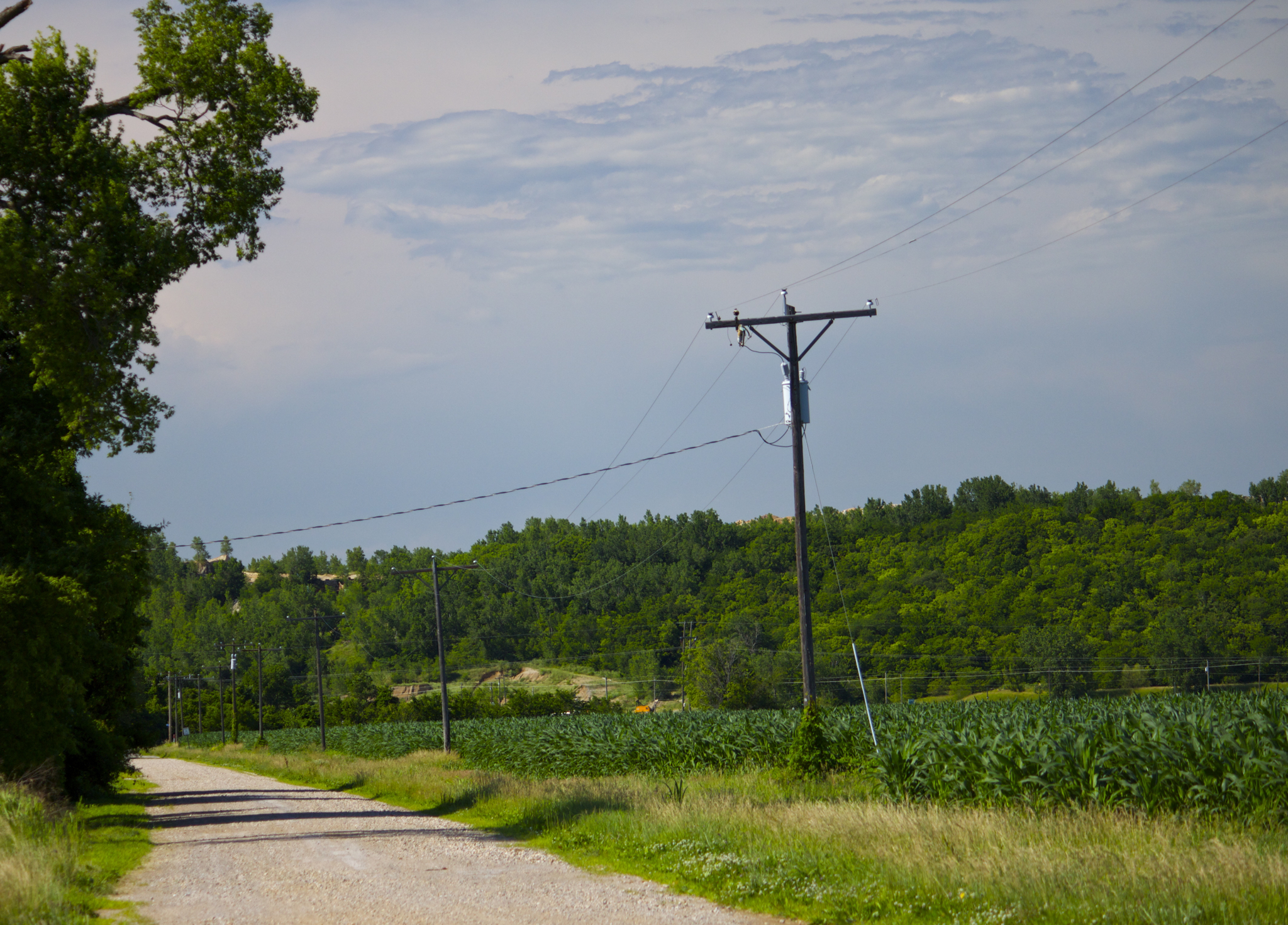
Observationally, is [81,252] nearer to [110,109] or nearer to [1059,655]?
[110,109]

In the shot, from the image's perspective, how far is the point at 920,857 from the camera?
32.0ft

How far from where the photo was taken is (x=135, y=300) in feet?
54.2

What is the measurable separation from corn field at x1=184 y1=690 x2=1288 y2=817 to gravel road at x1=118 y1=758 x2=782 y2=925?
21.1 feet

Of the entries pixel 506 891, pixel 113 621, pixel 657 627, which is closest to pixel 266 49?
pixel 506 891

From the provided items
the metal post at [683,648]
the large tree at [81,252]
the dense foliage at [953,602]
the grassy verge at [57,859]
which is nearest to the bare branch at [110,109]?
the large tree at [81,252]

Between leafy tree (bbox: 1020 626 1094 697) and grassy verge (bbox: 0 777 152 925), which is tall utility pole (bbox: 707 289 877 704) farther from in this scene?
leafy tree (bbox: 1020 626 1094 697)

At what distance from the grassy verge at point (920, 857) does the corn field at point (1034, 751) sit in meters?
0.77

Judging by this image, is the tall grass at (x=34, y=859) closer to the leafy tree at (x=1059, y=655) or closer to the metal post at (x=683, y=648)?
the metal post at (x=683, y=648)

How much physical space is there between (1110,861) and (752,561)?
103 meters

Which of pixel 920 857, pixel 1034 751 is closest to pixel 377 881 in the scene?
pixel 920 857

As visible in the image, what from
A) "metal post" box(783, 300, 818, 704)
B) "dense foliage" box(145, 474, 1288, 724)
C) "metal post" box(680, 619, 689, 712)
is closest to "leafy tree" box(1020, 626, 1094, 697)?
"dense foliage" box(145, 474, 1288, 724)

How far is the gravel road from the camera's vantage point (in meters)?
9.85

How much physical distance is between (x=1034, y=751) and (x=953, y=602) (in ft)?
270

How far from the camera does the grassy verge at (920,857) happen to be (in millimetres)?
7816
